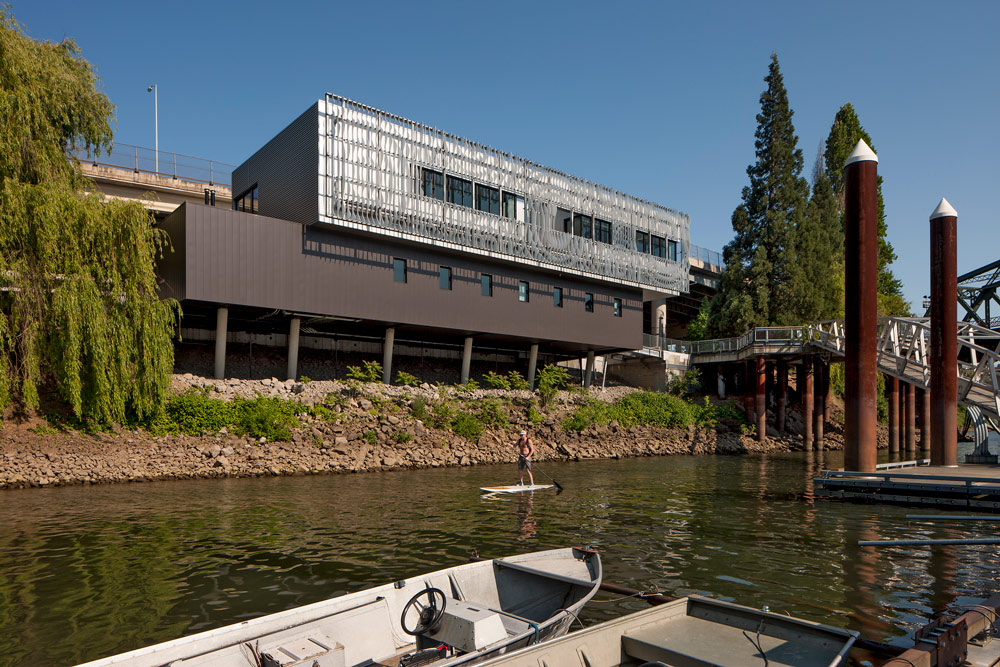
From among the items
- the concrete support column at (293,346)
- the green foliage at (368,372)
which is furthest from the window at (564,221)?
the concrete support column at (293,346)

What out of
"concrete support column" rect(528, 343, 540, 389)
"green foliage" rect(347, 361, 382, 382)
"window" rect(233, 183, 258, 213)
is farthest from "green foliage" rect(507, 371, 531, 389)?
"window" rect(233, 183, 258, 213)

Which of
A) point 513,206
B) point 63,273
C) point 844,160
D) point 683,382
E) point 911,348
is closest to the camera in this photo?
point 63,273

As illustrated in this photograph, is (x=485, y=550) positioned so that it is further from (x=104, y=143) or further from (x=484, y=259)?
(x=484, y=259)

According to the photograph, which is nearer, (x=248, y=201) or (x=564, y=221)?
(x=248, y=201)

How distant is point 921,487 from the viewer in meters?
20.5

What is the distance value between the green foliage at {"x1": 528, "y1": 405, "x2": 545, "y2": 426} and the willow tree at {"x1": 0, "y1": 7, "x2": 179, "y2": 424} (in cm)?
1874

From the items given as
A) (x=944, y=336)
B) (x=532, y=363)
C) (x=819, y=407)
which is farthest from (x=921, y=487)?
(x=532, y=363)

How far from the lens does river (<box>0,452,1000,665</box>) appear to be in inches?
404

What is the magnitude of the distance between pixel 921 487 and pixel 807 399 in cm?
2273

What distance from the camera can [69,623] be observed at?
31.9ft

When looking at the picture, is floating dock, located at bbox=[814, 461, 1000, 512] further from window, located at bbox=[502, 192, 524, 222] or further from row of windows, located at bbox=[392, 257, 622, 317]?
window, located at bbox=[502, 192, 524, 222]

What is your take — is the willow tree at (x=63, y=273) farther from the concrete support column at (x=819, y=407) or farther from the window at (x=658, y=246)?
the concrete support column at (x=819, y=407)

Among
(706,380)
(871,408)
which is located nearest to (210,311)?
(871,408)

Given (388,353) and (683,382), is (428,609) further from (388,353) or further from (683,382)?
(683,382)
